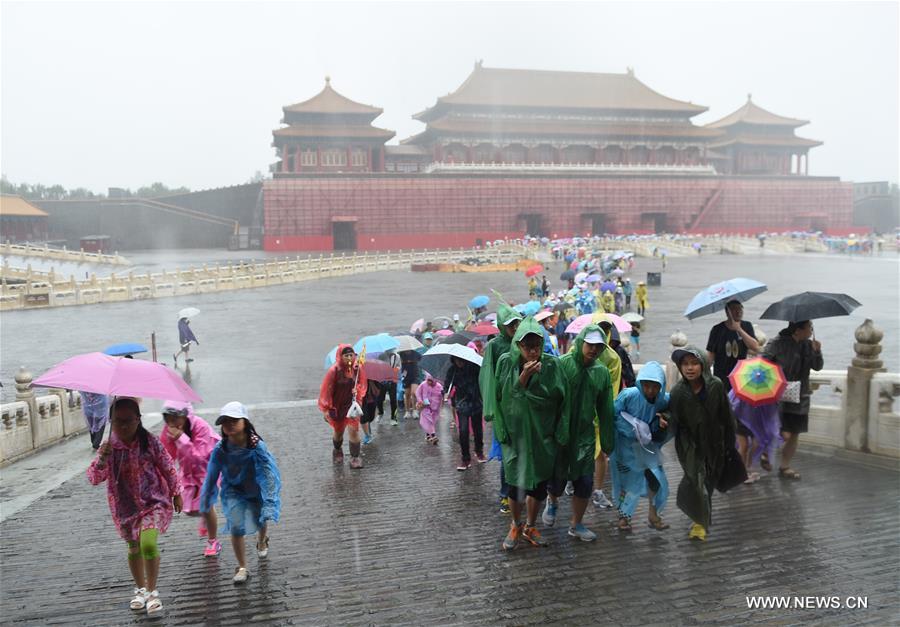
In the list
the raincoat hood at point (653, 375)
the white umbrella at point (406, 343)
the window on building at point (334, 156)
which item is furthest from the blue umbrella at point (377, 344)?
the window on building at point (334, 156)

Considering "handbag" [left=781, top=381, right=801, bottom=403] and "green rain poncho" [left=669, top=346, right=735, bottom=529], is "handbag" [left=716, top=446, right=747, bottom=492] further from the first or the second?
"handbag" [left=781, top=381, right=801, bottom=403]

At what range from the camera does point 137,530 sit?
407 cm

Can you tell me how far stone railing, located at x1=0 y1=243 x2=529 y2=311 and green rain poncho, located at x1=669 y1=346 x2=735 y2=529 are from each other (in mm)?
23169

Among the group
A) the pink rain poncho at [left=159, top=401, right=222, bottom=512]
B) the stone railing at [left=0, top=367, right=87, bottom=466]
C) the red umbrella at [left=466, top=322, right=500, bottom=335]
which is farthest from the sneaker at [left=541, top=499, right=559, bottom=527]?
the stone railing at [left=0, top=367, right=87, bottom=466]

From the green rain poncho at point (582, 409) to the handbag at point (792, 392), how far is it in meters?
2.04

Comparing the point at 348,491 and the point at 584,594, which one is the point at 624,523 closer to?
the point at 584,594

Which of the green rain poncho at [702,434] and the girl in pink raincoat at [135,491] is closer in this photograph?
the girl in pink raincoat at [135,491]

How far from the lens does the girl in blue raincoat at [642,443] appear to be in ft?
15.8

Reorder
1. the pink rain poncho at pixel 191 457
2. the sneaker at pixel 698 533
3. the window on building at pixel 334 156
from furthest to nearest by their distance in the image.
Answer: the window on building at pixel 334 156 → the pink rain poncho at pixel 191 457 → the sneaker at pixel 698 533

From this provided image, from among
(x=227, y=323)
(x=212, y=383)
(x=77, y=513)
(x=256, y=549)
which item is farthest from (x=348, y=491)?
(x=227, y=323)

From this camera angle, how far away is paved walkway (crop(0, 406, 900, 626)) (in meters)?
3.98

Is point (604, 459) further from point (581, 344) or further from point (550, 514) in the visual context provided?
point (581, 344)

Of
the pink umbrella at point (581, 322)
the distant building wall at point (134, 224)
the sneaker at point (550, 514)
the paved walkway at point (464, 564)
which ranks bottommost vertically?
the paved walkway at point (464, 564)

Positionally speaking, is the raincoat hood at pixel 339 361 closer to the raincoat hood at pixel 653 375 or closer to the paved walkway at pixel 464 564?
the paved walkway at pixel 464 564
